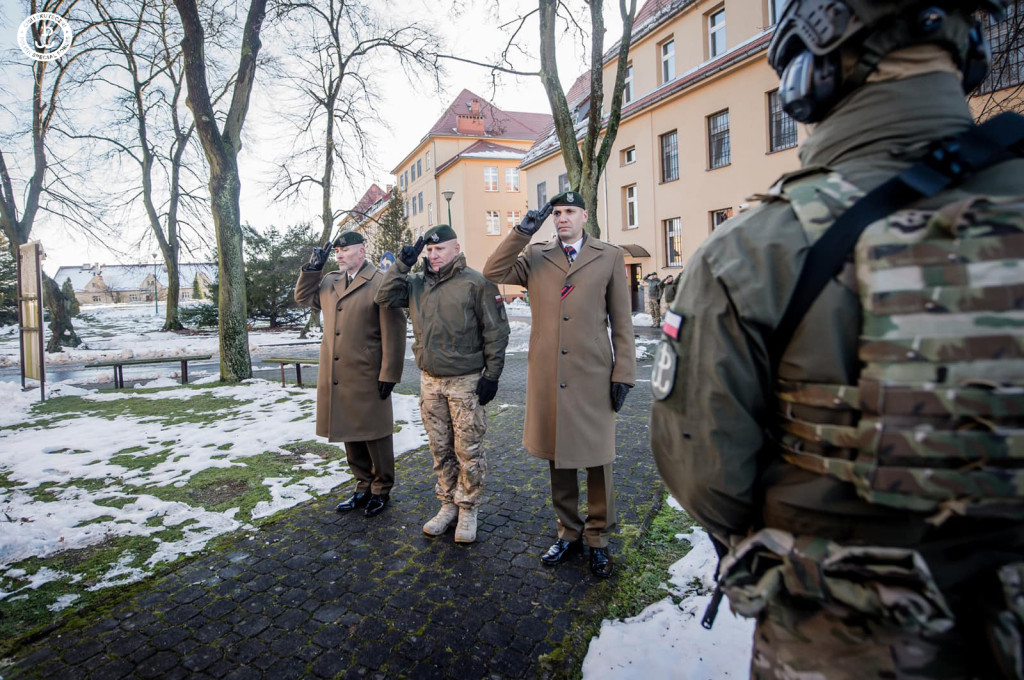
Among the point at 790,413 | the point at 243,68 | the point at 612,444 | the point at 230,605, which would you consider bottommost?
the point at 230,605

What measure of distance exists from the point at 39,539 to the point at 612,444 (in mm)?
4032

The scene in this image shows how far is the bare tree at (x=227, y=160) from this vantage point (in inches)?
419

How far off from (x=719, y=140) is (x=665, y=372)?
21900 millimetres

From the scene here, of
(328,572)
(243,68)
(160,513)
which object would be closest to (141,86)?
(243,68)

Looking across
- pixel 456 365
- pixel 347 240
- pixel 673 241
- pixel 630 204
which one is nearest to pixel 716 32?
pixel 630 204

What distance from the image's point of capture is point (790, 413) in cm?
131

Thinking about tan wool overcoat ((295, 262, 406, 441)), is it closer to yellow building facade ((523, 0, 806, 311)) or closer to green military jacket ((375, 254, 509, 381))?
green military jacket ((375, 254, 509, 381))

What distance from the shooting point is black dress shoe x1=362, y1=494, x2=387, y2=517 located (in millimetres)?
4391

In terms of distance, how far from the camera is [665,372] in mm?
1424

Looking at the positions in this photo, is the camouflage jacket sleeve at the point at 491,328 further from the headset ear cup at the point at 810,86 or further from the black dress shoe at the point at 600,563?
the headset ear cup at the point at 810,86

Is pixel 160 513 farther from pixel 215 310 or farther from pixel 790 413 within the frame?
pixel 215 310

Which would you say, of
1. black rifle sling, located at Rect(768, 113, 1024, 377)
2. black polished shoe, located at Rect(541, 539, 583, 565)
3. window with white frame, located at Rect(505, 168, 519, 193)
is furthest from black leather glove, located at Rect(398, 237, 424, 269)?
window with white frame, located at Rect(505, 168, 519, 193)

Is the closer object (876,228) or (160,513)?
(876,228)

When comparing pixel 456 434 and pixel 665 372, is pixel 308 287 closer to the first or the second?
pixel 456 434
